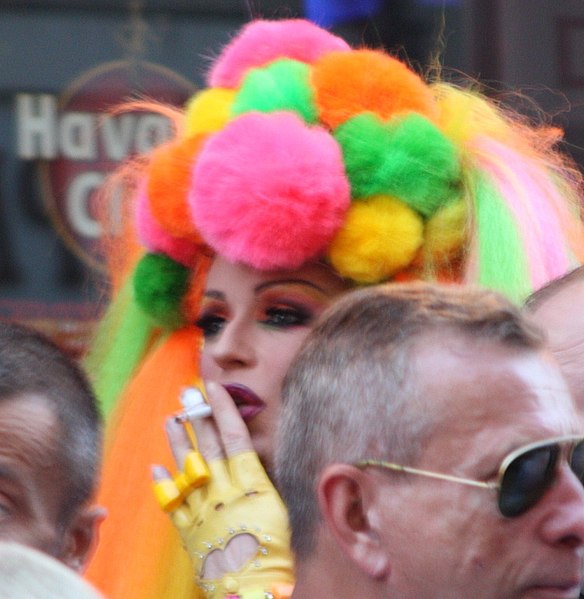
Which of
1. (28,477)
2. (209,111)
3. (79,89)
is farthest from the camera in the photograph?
(79,89)

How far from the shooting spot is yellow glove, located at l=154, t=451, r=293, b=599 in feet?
6.93

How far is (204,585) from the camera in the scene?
2.17 metres

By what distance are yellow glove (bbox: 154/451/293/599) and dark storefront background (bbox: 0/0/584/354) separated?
1.86 m

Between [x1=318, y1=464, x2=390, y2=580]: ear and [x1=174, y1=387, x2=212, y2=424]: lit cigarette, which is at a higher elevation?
[x1=318, y1=464, x2=390, y2=580]: ear

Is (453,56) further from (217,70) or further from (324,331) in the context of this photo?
(324,331)

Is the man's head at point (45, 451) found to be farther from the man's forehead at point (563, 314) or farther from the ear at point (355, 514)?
the man's forehead at point (563, 314)

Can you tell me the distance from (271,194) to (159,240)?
35 cm

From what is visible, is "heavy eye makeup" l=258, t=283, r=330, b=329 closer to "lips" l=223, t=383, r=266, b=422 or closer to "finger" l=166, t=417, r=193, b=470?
"lips" l=223, t=383, r=266, b=422

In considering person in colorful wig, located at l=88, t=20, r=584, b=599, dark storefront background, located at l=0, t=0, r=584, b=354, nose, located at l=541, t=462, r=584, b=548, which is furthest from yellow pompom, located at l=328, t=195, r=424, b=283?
dark storefront background, located at l=0, t=0, r=584, b=354

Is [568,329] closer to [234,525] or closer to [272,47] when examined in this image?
[234,525]

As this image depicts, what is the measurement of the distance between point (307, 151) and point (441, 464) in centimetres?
105

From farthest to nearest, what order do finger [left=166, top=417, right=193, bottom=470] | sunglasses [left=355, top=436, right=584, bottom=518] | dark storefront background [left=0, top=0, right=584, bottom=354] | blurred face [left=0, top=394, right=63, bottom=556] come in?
dark storefront background [left=0, top=0, right=584, bottom=354]
finger [left=166, top=417, right=193, bottom=470]
blurred face [left=0, top=394, right=63, bottom=556]
sunglasses [left=355, top=436, right=584, bottom=518]

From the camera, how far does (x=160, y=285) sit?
2688 mm

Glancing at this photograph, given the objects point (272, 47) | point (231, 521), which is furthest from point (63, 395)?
point (272, 47)
